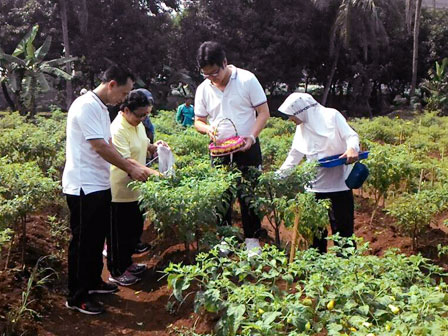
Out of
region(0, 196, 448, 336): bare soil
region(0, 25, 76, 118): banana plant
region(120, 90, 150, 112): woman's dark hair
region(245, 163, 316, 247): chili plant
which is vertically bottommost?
region(0, 196, 448, 336): bare soil

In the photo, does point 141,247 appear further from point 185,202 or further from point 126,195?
point 185,202

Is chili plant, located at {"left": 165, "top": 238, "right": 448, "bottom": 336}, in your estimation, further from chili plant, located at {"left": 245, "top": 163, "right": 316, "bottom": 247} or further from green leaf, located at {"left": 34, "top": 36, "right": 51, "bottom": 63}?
green leaf, located at {"left": 34, "top": 36, "right": 51, "bottom": 63}

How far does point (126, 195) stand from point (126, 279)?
0.72 m

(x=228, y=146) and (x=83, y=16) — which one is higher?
(x=83, y=16)

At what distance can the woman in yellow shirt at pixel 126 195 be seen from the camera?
393 cm

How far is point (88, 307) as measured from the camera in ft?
11.8

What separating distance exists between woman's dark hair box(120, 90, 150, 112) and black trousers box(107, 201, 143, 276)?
2.69ft

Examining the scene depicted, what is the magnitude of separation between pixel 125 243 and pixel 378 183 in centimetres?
274

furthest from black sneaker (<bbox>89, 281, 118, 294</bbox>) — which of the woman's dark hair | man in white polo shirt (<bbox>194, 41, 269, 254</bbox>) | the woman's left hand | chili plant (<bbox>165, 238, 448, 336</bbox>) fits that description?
the woman's left hand

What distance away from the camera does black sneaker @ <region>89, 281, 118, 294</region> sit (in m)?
3.93

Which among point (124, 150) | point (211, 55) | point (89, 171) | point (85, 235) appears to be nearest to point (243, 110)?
point (211, 55)

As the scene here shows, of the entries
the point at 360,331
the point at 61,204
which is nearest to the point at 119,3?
the point at 61,204

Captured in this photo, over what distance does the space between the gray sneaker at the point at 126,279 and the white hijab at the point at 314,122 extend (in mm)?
1819

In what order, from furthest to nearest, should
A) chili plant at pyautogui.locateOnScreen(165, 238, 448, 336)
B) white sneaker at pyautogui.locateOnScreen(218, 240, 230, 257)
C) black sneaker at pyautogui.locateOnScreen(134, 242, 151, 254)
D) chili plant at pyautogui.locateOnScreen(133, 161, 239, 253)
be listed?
black sneaker at pyautogui.locateOnScreen(134, 242, 151, 254)
chili plant at pyautogui.locateOnScreen(133, 161, 239, 253)
white sneaker at pyautogui.locateOnScreen(218, 240, 230, 257)
chili plant at pyautogui.locateOnScreen(165, 238, 448, 336)
